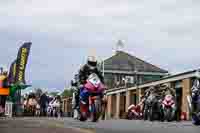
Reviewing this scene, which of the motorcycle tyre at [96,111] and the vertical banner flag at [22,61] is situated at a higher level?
the vertical banner flag at [22,61]

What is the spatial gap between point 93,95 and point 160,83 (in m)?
27.1

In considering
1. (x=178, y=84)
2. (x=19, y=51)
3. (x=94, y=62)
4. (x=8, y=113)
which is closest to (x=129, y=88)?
(x=178, y=84)

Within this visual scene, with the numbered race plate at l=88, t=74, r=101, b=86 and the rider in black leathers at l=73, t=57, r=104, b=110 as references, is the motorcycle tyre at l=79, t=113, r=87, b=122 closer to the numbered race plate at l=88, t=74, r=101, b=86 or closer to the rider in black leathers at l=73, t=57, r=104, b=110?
the rider in black leathers at l=73, t=57, r=104, b=110

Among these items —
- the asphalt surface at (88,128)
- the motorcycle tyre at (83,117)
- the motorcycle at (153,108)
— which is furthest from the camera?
the motorcycle at (153,108)

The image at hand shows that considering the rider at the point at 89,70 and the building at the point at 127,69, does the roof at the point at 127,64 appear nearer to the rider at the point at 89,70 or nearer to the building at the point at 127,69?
the building at the point at 127,69

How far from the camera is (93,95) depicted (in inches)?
504

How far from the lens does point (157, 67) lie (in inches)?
3521

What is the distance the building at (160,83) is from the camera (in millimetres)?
33938

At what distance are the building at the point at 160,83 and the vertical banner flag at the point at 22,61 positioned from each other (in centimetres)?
972

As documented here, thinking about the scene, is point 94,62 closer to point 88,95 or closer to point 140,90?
point 88,95

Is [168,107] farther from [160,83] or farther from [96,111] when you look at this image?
[160,83]

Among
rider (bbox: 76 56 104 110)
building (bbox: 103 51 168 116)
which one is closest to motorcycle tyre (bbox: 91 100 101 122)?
rider (bbox: 76 56 104 110)

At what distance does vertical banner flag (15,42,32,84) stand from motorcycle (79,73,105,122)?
59.2 ft

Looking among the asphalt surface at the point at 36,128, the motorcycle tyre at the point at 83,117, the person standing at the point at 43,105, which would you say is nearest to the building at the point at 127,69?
the person standing at the point at 43,105
